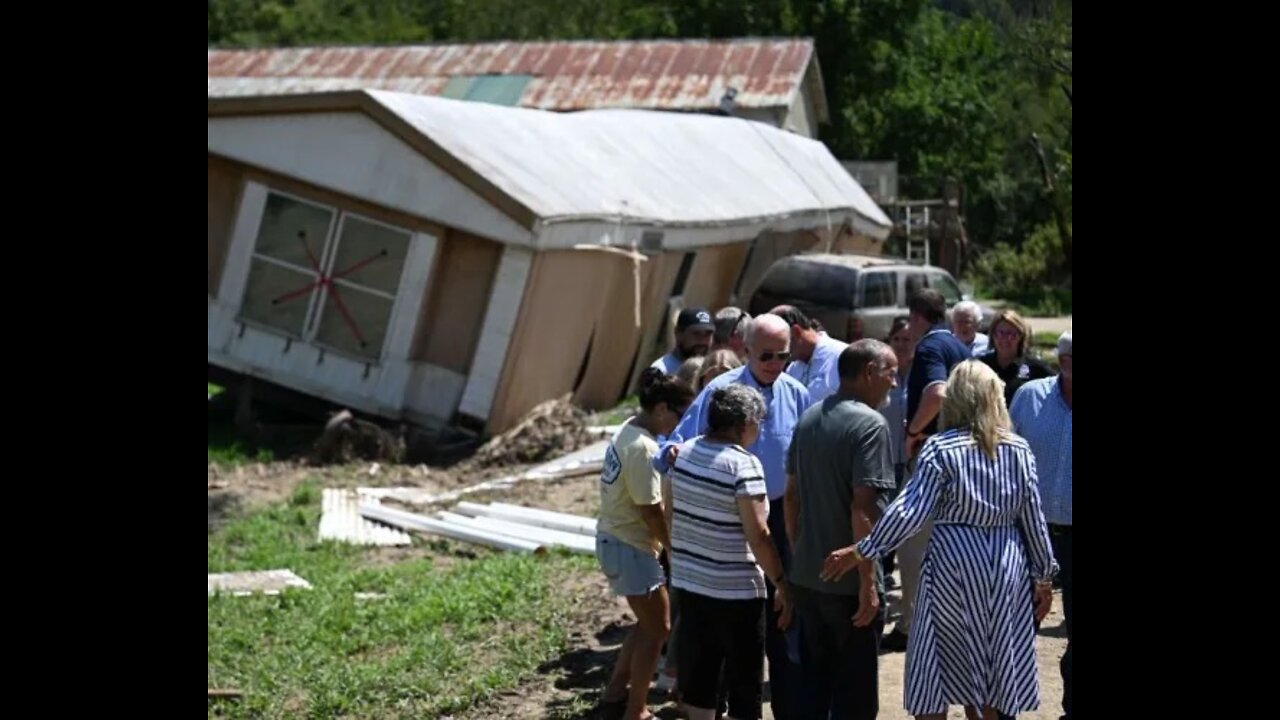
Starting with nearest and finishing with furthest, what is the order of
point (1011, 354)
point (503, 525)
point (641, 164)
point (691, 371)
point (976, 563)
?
point (976, 563) → point (691, 371) → point (1011, 354) → point (503, 525) → point (641, 164)

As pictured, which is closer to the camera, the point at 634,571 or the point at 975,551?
the point at 975,551

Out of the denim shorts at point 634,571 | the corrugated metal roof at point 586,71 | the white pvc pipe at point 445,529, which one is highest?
the corrugated metal roof at point 586,71

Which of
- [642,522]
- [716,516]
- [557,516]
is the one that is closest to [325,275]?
[557,516]

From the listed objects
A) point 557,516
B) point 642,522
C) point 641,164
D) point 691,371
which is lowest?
point 557,516

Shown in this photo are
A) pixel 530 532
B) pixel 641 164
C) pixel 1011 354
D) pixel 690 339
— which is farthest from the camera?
pixel 641 164

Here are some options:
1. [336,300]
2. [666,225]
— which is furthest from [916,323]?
[666,225]

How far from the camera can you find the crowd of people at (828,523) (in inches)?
248

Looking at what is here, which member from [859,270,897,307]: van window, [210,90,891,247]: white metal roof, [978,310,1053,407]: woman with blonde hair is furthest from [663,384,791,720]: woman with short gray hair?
[859,270,897,307]: van window

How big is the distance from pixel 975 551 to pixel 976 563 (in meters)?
0.04

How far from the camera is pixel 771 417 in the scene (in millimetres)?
7734

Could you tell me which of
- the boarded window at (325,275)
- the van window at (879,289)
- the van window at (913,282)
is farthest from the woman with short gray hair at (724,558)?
the van window at (913,282)

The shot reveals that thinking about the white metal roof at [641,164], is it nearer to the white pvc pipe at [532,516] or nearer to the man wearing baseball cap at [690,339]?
the white pvc pipe at [532,516]

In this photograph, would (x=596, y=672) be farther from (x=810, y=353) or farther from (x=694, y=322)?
(x=810, y=353)
